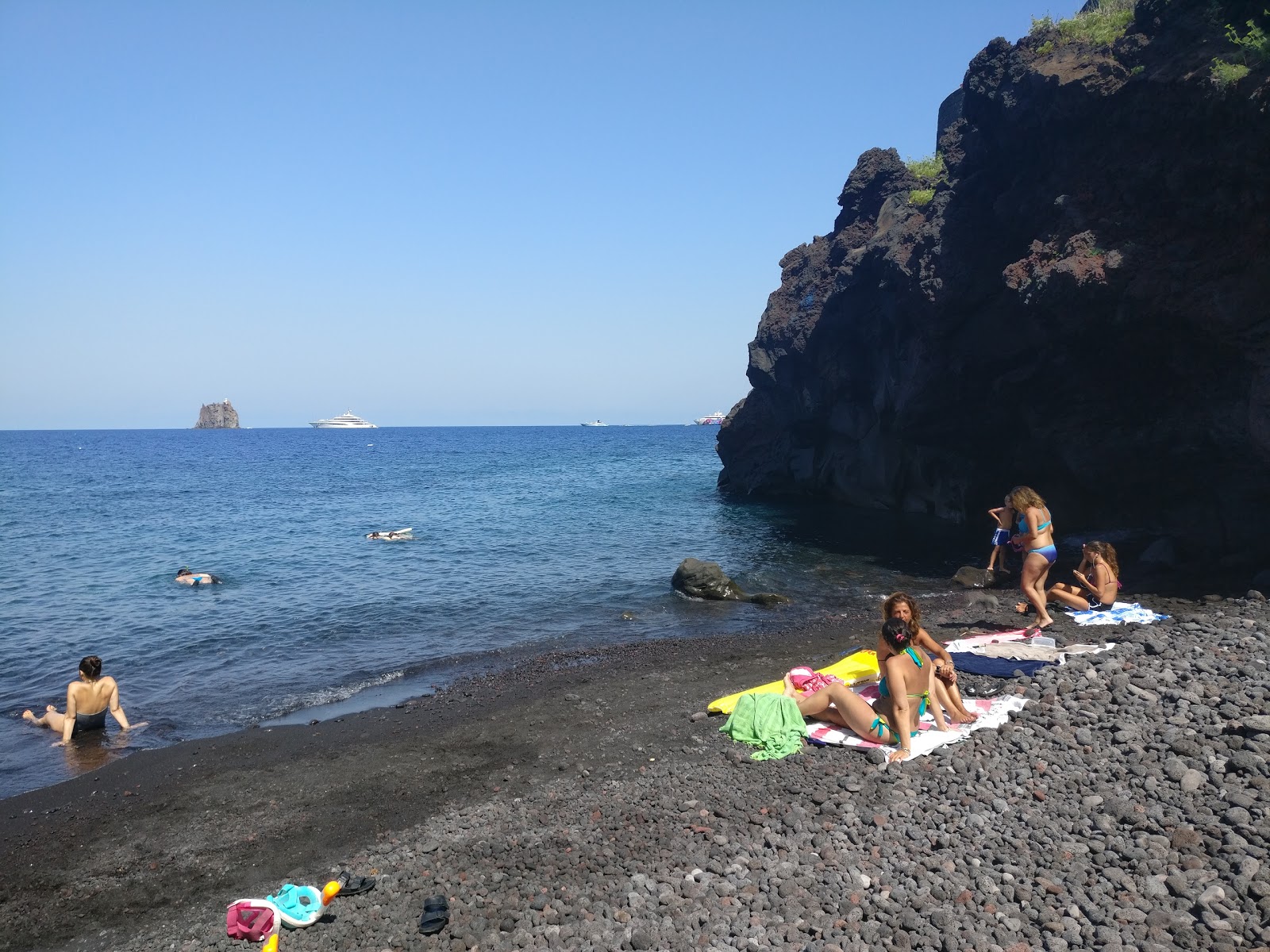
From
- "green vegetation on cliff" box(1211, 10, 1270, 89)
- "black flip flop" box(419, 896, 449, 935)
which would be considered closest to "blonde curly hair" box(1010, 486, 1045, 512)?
"green vegetation on cliff" box(1211, 10, 1270, 89)

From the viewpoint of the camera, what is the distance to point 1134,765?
24.0ft

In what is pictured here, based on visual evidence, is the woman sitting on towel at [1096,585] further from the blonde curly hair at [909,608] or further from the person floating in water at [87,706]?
the person floating in water at [87,706]

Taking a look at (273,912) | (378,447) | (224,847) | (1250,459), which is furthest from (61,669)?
(378,447)

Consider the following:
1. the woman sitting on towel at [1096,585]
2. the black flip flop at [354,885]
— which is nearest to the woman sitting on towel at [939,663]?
the black flip flop at [354,885]

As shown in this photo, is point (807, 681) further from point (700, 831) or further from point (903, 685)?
point (700, 831)

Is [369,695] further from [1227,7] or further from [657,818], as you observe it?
[1227,7]

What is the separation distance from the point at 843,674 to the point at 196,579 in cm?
2163

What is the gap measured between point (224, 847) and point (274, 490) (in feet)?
186

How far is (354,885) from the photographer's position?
7328 mm

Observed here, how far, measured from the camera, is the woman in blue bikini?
14.3 meters

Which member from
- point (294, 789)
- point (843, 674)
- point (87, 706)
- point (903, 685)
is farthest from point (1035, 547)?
point (87, 706)

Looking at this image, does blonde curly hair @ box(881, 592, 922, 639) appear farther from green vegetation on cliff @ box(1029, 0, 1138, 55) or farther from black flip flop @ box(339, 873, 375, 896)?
green vegetation on cliff @ box(1029, 0, 1138, 55)

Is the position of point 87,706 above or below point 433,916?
below

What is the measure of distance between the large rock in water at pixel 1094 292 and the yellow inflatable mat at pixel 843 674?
11.4m
